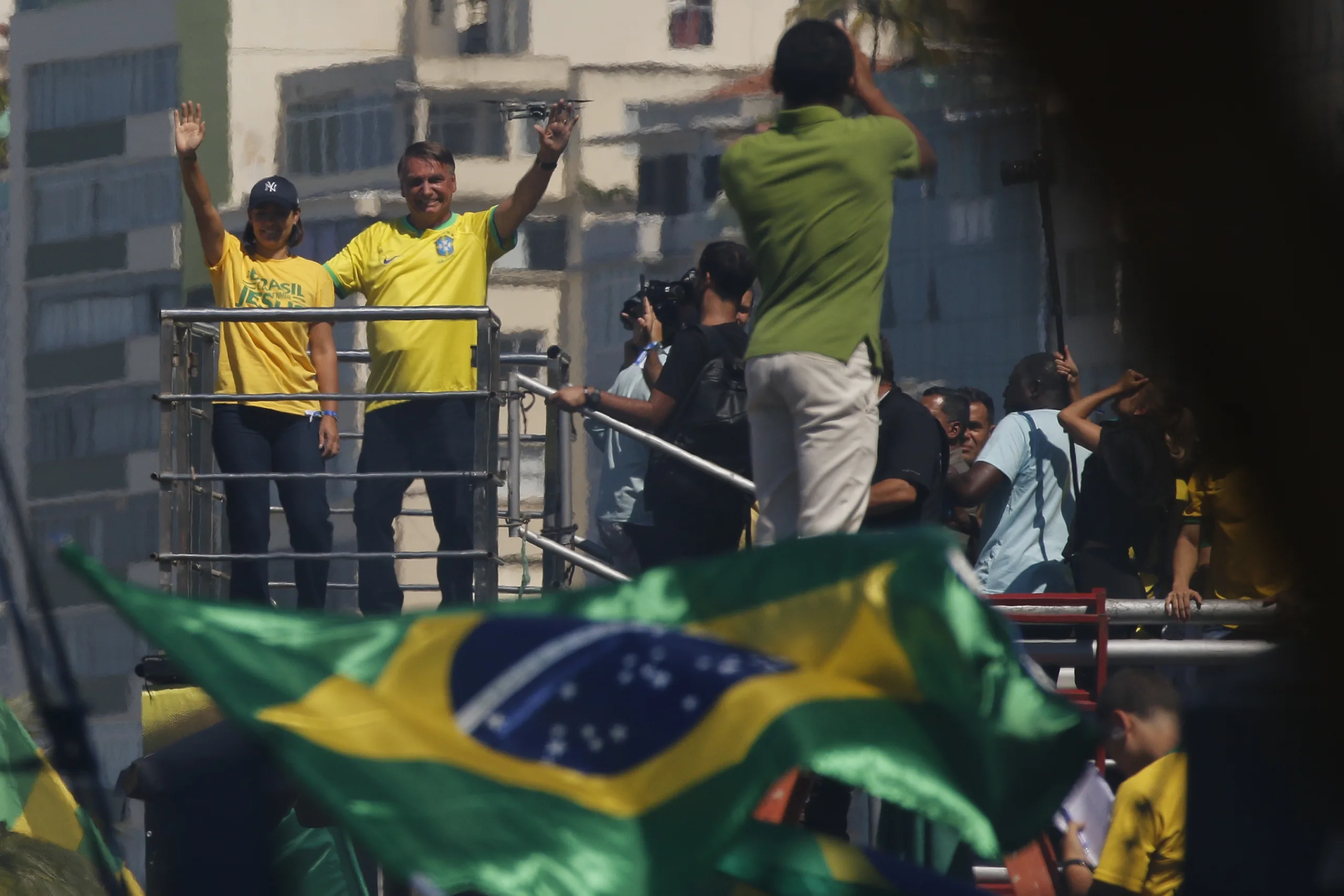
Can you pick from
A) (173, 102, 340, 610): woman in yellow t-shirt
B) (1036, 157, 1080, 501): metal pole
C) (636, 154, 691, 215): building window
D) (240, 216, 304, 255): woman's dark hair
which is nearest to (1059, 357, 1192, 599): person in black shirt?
(1036, 157, 1080, 501): metal pole

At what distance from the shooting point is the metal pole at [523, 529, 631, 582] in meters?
6.84

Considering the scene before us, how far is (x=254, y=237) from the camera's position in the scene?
6.50m

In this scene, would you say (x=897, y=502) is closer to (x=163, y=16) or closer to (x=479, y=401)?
(x=479, y=401)

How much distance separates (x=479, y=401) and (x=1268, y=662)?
3.14m

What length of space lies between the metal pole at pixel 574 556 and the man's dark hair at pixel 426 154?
131cm

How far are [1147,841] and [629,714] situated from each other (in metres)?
1.96

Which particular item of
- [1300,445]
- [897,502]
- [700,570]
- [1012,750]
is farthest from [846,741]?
[1300,445]

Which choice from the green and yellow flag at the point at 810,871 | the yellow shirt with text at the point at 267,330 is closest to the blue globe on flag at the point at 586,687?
the green and yellow flag at the point at 810,871

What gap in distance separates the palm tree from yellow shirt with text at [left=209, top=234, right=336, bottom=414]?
373 inches

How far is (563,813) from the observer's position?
2.94 metres

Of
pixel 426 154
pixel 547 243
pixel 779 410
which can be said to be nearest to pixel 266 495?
pixel 426 154

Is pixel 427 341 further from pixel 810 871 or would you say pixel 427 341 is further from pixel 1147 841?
pixel 810 871

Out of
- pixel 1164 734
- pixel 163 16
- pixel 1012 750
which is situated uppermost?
pixel 163 16

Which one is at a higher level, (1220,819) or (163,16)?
(163,16)
